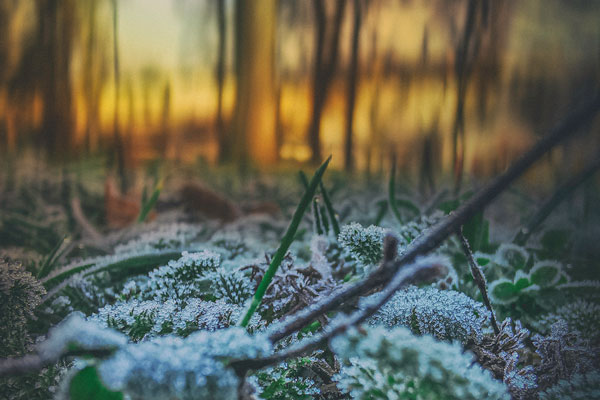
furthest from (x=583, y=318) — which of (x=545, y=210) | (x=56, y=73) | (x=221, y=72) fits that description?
(x=56, y=73)

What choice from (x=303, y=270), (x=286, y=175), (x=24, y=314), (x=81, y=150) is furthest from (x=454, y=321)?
(x=81, y=150)

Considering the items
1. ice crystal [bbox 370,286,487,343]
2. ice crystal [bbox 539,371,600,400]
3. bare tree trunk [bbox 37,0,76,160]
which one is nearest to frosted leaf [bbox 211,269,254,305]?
ice crystal [bbox 370,286,487,343]

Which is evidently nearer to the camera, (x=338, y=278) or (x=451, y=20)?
(x=338, y=278)

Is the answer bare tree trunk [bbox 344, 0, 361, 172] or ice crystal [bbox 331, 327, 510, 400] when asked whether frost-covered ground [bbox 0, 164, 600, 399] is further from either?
bare tree trunk [bbox 344, 0, 361, 172]

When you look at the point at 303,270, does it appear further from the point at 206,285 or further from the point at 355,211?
the point at 355,211

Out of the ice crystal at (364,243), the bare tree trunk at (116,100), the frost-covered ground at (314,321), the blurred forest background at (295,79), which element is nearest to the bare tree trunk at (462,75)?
the blurred forest background at (295,79)
